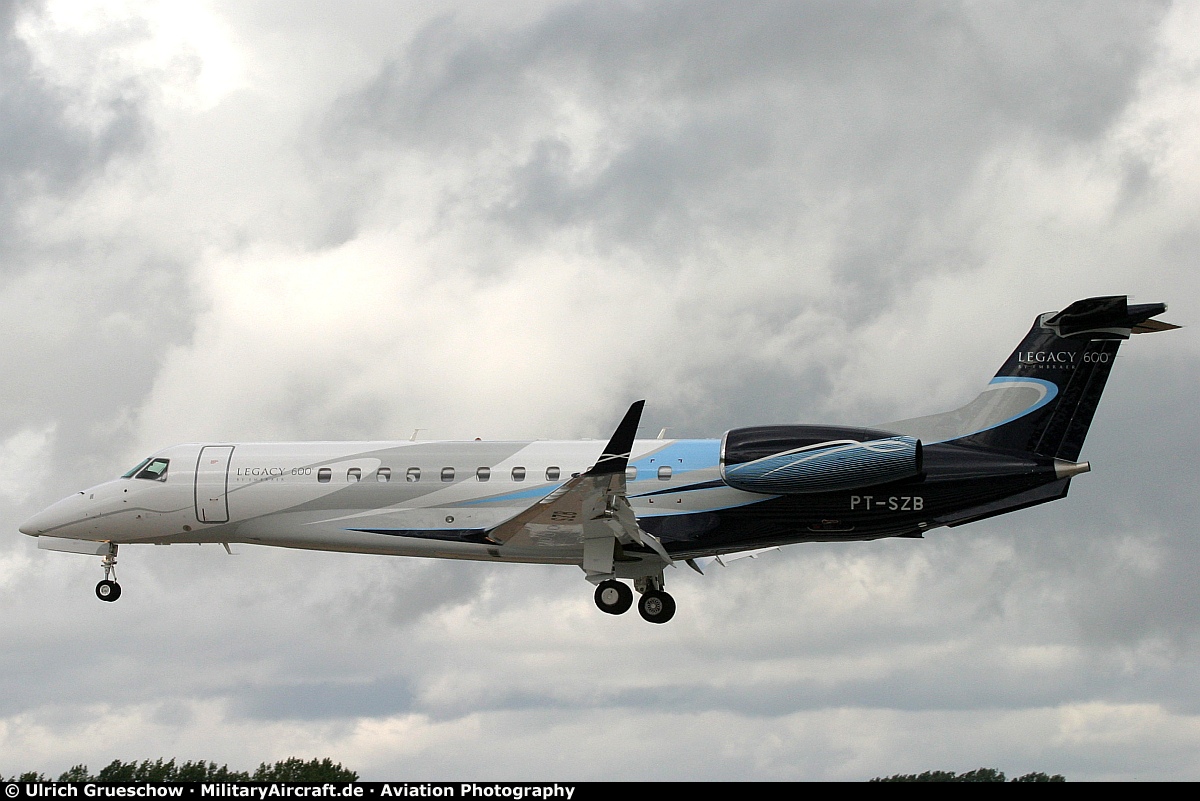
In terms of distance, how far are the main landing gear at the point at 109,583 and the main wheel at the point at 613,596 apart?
36.0ft

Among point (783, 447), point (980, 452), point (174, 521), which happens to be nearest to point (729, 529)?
point (783, 447)

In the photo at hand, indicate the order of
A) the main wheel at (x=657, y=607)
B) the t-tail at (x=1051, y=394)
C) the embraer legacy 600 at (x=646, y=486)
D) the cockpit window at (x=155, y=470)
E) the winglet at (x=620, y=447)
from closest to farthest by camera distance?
the winglet at (x=620, y=447)
the embraer legacy 600 at (x=646, y=486)
the t-tail at (x=1051, y=394)
the main wheel at (x=657, y=607)
the cockpit window at (x=155, y=470)

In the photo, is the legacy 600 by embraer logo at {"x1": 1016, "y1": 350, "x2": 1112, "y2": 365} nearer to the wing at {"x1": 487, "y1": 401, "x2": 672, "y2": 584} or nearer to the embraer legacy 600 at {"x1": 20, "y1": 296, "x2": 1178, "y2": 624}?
the embraer legacy 600 at {"x1": 20, "y1": 296, "x2": 1178, "y2": 624}

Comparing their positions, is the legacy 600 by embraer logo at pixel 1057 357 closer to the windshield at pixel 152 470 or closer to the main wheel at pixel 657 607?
the main wheel at pixel 657 607

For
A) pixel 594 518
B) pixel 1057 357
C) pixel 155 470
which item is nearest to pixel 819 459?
pixel 594 518

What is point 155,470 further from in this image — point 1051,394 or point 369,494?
point 1051,394

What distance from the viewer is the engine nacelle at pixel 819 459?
2680 cm

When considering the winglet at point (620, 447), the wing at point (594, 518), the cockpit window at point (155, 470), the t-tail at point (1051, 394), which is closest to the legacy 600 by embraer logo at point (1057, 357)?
the t-tail at point (1051, 394)

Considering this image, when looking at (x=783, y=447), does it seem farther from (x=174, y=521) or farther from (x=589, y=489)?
(x=174, y=521)

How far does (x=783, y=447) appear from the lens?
89.1 feet

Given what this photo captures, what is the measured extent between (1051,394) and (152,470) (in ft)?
62.5

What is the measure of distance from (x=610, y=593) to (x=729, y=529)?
2.88 metres

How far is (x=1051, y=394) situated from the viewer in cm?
2866

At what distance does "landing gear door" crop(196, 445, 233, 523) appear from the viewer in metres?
30.7
